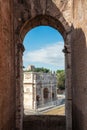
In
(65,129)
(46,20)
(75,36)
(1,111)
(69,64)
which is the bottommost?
(65,129)

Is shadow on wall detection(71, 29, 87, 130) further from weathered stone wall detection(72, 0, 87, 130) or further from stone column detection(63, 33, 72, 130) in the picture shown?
stone column detection(63, 33, 72, 130)

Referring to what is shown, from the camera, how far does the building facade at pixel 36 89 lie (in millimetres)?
30391

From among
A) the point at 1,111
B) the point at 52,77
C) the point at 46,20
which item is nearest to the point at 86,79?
the point at 1,111

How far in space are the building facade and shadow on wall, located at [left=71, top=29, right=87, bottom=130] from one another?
19980mm

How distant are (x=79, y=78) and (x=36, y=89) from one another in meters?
22.7

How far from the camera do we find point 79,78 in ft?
28.9

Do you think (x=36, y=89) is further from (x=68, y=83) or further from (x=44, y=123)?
(x=68, y=83)

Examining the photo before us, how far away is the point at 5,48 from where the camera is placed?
8336 millimetres

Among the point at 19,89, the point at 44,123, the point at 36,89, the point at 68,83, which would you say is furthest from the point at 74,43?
the point at 36,89

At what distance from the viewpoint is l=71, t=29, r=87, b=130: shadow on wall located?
25.8ft

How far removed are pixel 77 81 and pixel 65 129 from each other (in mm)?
2711

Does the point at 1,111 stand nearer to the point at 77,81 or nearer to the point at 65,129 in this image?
the point at 77,81

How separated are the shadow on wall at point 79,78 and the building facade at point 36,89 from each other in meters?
20.0

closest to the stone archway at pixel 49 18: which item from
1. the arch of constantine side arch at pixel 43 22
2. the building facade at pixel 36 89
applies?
the arch of constantine side arch at pixel 43 22
